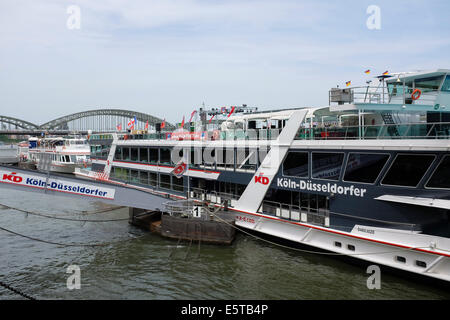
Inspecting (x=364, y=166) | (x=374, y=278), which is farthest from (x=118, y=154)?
→ (x=374, y=278)

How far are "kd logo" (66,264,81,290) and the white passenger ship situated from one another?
7.48 m

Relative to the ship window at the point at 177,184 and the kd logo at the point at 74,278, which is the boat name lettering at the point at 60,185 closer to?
the kd logo at the point at 74,278

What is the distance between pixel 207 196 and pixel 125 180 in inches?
342

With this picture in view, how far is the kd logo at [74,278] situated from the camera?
13180 millimetres

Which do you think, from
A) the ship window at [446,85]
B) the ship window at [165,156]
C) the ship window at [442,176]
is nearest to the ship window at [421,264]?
the ship window at [442,176]

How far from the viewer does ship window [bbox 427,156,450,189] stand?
11.5m

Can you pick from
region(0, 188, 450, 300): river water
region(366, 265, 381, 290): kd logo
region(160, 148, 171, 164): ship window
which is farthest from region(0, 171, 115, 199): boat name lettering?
region(366, 265, 381, 290): kd logo

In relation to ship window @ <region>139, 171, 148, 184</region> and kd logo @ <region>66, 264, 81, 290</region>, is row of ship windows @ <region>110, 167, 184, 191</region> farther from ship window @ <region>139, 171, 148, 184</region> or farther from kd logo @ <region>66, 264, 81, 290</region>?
kd logo @ <region>66, 264, 81, 290</region>

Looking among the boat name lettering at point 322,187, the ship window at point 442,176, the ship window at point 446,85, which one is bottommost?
the boat name lettering at point 322,187

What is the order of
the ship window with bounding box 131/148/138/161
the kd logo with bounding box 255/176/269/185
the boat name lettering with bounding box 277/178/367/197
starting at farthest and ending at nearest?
the ship window with bounding box 131/148/138/161 → the kd logo with bounding box 255/176/269/185 → the boat name lettering with bounding box 277/178/367/197

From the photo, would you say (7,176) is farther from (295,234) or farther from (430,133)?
(430,133)

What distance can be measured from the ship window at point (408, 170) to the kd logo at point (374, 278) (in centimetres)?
333
